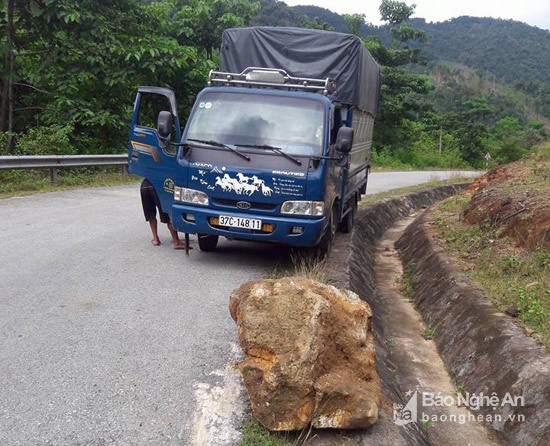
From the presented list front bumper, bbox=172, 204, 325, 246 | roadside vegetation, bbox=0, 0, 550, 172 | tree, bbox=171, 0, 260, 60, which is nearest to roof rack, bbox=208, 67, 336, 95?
front bumper, bbox=172, 204, 325, 246

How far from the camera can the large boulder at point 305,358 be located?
3443 millimetres

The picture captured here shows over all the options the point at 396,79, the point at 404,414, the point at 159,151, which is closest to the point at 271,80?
the point at 159,151

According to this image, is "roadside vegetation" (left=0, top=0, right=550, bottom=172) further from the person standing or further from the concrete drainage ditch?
the concrete drainage ditch

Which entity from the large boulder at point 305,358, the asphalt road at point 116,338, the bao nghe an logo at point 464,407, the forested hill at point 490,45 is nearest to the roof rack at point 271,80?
the asphalt road at point 116,338

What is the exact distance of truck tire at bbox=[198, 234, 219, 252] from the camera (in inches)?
326

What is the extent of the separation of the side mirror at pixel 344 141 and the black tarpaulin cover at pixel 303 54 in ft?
6.69

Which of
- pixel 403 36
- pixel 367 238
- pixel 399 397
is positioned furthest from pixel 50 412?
pixel 403 36

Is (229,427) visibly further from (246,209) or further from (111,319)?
(246,209)

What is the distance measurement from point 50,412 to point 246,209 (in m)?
3.91

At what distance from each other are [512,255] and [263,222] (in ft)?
10.6

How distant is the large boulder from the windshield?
12.1 ft

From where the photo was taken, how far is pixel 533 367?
197 inches

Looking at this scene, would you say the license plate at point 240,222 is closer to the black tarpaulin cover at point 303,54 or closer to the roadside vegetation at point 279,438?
the black tarpaulin cover at point 303,54

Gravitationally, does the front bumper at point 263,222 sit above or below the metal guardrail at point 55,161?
above
